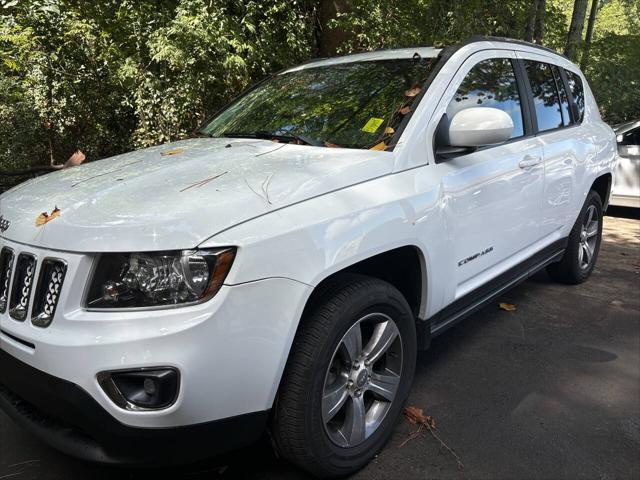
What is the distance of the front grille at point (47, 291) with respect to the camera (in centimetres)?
180

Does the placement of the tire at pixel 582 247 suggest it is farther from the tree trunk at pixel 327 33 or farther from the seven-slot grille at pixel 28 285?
the tree trunk at pixel 327 33

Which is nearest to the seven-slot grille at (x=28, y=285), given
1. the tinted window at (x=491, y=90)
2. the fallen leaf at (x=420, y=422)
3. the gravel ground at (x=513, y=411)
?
the gravel ground at (x=513, y=411)

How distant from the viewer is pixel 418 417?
2.74 meters

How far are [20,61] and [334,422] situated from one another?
301 inches

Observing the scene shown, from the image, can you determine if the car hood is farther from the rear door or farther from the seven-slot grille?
the rear door

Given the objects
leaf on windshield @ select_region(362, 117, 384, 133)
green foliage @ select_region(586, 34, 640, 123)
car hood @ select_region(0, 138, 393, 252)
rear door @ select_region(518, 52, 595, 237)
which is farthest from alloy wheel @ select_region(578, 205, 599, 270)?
green foliage @ select_region(586, 34, 640, 123)

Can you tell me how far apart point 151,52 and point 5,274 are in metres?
5.52

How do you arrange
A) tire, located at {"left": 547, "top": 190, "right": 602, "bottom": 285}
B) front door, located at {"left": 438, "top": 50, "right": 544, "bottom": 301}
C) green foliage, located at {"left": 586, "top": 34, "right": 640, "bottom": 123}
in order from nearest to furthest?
1. front door, located at {"left": 438, "top": 50, "right": 544, "bottom": 301}
2. tire, located at {"left": 547, "top": 190, "right": 602, "bottom": 285}
3. green foliage, located at {"left": 586, "top": 34, "right": 640, "bottom": 123}

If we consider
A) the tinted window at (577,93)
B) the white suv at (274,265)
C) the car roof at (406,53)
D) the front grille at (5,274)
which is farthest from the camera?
the tinted window at (577,93)

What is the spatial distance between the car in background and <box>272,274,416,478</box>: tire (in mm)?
6655

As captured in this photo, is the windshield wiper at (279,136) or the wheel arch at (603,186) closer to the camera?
the windshield wiper at (279,136)

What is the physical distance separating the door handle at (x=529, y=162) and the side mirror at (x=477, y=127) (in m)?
0.74

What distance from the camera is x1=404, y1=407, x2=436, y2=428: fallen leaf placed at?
2694mm

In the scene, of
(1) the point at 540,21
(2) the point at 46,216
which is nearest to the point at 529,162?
(2) the point at 46,216
